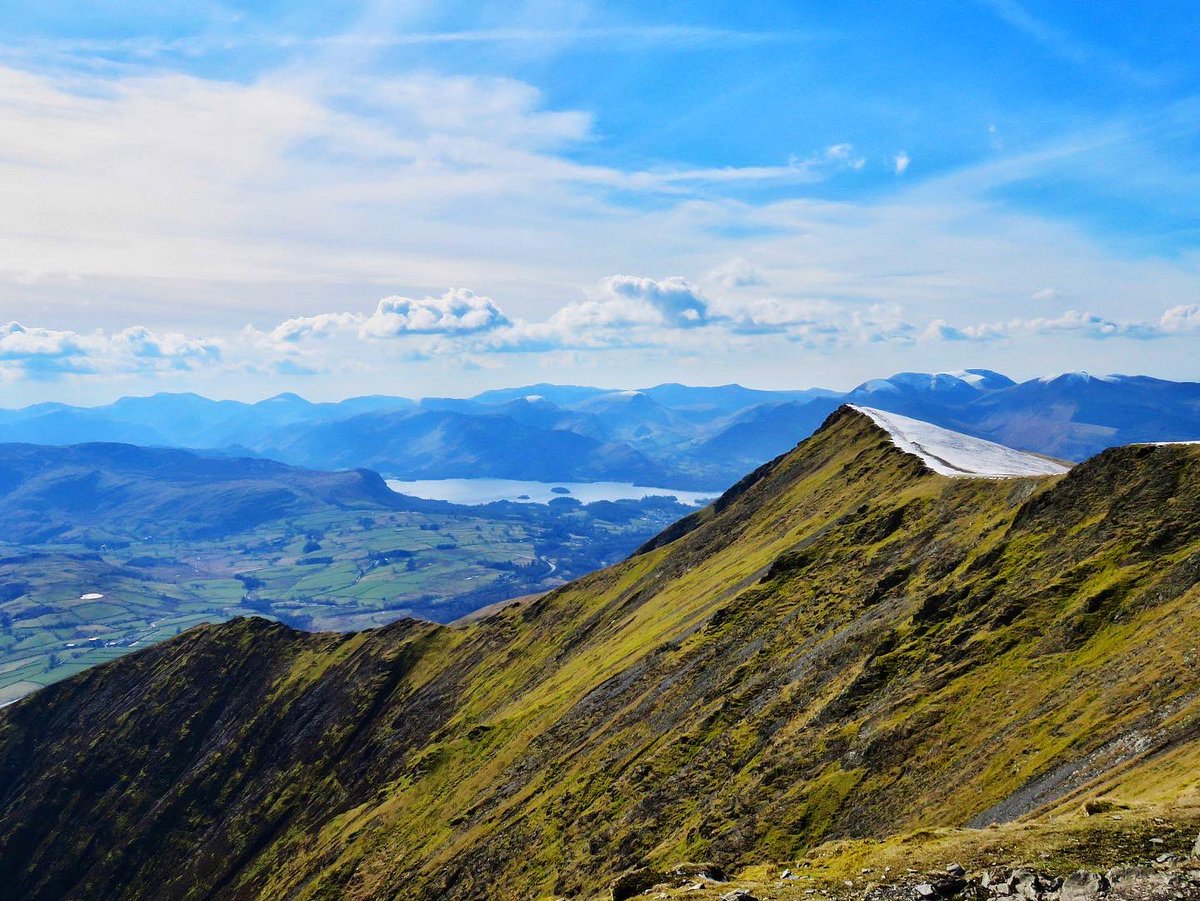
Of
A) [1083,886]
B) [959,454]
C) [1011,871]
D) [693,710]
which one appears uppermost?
[959,454]

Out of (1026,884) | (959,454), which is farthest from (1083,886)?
(959,454)

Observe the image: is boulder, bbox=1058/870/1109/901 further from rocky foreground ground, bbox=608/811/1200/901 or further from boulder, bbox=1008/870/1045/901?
boulder, bbox=1008/870/1045/901

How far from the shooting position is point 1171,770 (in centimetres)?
3600

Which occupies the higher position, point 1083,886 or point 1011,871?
point 1083,886

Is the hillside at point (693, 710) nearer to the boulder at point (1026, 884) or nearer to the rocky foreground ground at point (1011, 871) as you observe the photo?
the rocky foreground ground at point (1011, 871)

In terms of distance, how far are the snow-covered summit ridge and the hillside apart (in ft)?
12.9

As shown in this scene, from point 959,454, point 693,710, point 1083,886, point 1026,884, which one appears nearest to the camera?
point 1083,886

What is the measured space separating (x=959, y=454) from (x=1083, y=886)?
4198 inches

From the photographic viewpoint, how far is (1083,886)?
84.4 feet

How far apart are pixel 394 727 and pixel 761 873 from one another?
12198 cm

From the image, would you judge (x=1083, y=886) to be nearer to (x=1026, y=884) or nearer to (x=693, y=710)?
(x=1026, y=884)

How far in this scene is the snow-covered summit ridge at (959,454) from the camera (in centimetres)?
10594

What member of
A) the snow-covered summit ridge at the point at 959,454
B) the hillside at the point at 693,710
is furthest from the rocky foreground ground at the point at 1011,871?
the snow-covered summit ridge at the point at 959,454

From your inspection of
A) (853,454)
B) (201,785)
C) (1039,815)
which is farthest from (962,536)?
(201,785)
